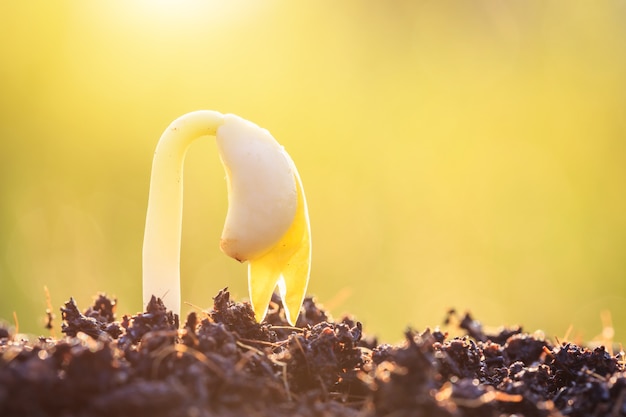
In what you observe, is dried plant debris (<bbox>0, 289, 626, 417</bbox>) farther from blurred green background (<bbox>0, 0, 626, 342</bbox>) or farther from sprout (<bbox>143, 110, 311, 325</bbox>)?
blurred green background (<bbox>0, 0, 626, 342</bbox>)

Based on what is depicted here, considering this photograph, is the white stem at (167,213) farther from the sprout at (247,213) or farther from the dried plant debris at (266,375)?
the dried plant debris at (266,375)

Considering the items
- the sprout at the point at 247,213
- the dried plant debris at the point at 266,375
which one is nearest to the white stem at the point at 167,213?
the sprout at the point at 247,213

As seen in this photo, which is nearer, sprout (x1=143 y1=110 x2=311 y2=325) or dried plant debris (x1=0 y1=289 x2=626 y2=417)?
dried plant debris (x1=0 y1=289 x2=626 y2=417)

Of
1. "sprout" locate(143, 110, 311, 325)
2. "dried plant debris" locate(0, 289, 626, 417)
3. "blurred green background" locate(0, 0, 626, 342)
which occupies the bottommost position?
"dried plant debris" locate(0, 289, 626, 417)

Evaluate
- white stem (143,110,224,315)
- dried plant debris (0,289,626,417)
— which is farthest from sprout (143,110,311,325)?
dried plant debris (0,289,626,417)

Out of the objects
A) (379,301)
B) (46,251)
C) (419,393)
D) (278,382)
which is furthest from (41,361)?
(379,301)

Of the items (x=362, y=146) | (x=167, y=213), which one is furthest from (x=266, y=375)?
(x=362, y=146)
